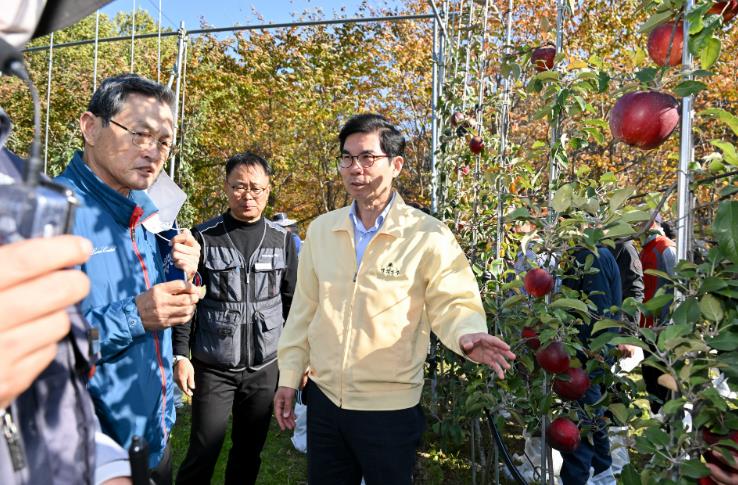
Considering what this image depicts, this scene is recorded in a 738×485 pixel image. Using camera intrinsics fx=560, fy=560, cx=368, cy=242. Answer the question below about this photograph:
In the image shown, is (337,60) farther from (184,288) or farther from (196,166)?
(184,288)

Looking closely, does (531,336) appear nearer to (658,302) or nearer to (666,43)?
(658,302)

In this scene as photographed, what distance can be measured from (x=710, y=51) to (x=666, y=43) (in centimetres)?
13

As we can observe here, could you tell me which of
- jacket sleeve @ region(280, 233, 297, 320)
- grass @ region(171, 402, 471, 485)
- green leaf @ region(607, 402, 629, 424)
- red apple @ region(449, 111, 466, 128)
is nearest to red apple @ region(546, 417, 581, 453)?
green leaf @ region(607, 402, 629, 424)

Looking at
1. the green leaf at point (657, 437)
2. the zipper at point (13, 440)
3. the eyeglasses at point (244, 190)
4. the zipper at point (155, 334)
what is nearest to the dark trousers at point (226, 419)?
the eyeglasses at point (244, 190)

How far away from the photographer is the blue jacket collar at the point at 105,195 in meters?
1.76

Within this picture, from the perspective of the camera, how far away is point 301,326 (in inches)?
98.8

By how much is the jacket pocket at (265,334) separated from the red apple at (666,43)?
7.69 feet

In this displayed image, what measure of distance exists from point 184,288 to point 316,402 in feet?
3.07

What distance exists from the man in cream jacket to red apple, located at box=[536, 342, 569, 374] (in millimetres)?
277

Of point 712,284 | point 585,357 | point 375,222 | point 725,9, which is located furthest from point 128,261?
point 585,357

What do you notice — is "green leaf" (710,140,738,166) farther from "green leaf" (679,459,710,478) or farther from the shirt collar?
the shirt collar

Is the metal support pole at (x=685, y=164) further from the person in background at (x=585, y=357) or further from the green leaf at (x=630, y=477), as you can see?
the person in background at (x=585, y=357)

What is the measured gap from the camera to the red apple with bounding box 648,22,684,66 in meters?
1.37

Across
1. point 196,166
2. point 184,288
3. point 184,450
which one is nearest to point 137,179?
point 184,288
